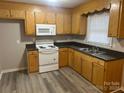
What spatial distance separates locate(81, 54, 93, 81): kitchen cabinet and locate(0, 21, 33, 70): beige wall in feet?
7.64

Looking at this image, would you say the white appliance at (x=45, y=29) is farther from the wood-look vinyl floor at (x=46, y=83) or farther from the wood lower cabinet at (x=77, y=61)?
the wood-look vinyl floor at (x=46, y=83)

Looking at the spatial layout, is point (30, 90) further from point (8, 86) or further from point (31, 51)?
point (31, 51)

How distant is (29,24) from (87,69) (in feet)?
8.36

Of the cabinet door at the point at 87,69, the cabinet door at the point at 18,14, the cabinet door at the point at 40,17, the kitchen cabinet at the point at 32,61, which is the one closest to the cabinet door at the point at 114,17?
the cabinet door at the point at 87,69

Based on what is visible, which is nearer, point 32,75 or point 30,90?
point 30,90

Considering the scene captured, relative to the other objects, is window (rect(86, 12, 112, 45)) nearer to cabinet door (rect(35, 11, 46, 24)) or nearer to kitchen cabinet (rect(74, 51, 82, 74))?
kitchen cabinet (rect(74, 51, 82, 74))

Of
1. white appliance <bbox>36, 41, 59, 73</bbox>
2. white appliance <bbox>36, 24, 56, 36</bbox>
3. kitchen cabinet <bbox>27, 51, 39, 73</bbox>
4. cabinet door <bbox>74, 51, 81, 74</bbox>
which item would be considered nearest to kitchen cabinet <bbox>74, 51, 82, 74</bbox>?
cabinet door <bbox>74, 51, 81, 74</bbox>

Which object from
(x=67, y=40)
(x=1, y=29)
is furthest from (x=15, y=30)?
(x=67, y=40)

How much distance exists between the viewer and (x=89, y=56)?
3.10m

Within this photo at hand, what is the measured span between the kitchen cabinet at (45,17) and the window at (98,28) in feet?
4.66

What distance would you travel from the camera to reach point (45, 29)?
159 inches

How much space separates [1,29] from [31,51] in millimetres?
1336

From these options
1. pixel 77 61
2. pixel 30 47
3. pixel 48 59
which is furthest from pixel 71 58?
pixel 30 47

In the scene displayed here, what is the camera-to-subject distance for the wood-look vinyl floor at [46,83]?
9.17 feet
